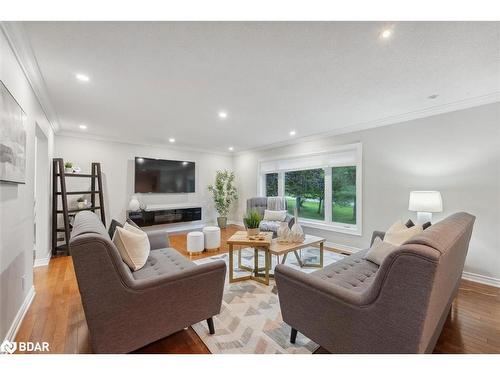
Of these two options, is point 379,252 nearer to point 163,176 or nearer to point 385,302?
point 385,302

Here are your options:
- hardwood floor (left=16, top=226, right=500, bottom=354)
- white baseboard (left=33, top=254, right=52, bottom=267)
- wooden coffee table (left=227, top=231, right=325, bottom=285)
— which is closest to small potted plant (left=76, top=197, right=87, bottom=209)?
white baseboard (left=33, top=254, right=52, bottom=267)

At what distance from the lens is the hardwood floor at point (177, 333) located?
159cm

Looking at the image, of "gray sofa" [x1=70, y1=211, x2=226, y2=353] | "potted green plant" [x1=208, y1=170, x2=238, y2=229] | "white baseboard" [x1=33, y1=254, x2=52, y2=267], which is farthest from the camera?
"potted green plant" [x1=208, y1=170, x2=238, y2=229]

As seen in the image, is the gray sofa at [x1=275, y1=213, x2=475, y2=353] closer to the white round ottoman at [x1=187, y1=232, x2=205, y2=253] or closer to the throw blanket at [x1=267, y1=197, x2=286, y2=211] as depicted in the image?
the white round ottoman at [x1=187, y1=232, x2=205, y2=253]

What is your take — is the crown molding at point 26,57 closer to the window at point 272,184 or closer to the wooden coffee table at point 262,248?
the wooden coffee table at point 262,248

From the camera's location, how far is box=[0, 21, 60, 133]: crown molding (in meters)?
1.53

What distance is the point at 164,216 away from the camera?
210 inches

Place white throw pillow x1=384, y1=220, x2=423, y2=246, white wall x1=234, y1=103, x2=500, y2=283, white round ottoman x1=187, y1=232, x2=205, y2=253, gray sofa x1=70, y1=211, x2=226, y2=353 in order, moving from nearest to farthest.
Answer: gray sofa x1=70, y1=211, x2=226, y2=353
white throw pillow x1=384, y1=220, x2=423, y2=246
white wall x1=234, y1=103, x2=500, y2=283
white round ottoman x1=187, y1=232, x2=205, y2=253

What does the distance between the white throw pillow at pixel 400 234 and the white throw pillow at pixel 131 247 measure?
95.7 inches

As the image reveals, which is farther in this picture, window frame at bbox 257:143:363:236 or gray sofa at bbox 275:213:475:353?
window frame at bbox 257:143:363:236

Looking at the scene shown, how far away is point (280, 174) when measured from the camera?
218 inches

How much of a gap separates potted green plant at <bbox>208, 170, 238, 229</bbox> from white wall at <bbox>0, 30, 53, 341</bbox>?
13.9ft

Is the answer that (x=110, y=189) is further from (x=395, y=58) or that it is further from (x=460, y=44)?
(x=460, y=44)

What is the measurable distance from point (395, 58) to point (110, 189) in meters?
5.42
